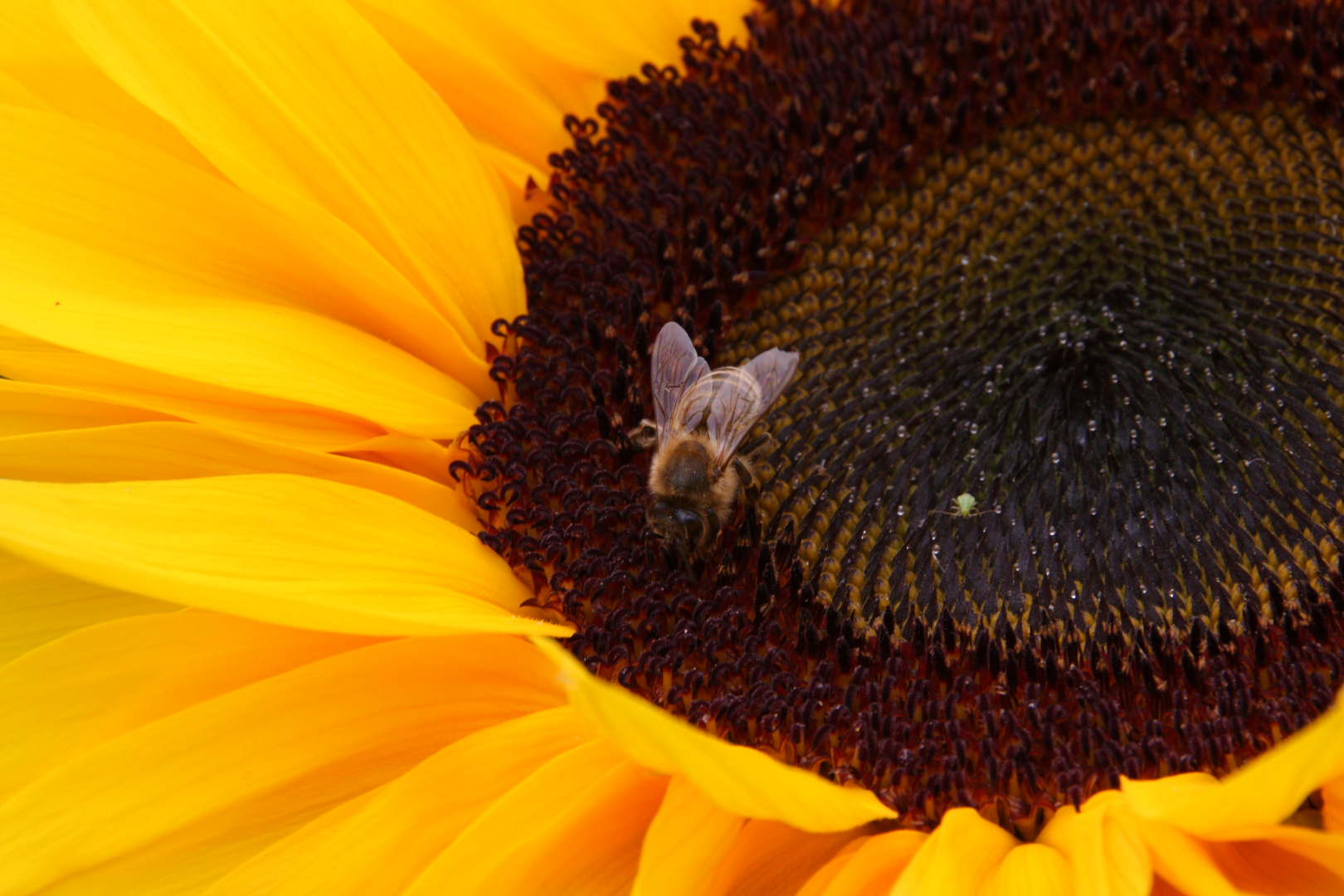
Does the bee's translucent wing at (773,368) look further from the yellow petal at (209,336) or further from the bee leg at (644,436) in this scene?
the yellow petal at (209,336)

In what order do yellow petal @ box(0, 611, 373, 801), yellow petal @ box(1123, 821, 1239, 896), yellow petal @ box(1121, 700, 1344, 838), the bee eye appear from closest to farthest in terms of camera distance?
yellow petal @ box(1121, 700, 1344, 838)
yellow petal @ box(1123, 821, 1239, 896)
yellow petal @ box(0, 611, 373, 801)
the bee eye

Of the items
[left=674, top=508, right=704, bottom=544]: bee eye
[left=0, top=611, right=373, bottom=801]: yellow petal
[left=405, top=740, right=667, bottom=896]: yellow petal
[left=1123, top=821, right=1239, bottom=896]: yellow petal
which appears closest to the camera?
[left=1123, top=821, right=1239, bottom=896]: yellow petal

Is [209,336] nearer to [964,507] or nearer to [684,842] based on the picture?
[684,842]

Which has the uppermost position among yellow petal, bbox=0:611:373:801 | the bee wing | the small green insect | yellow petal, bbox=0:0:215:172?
yellow petal, bbox=0:0:215:172

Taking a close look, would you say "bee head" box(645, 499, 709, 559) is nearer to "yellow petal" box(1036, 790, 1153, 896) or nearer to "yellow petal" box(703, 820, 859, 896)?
"yellow petal" box(703, 820, 859, 896)

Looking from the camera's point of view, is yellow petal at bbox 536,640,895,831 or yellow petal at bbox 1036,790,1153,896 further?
yellow petal at bbox 1036,790,1153,896

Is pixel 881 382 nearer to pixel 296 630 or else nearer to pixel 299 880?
pixel 296 630

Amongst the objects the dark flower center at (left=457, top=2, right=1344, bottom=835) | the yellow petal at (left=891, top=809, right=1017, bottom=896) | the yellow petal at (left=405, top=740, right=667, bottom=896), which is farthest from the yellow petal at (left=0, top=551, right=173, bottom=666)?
the yellow petal at (left=891, top=809, right=1017, bottom=896)

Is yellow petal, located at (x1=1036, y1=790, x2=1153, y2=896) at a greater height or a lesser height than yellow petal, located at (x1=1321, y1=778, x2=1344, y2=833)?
greater
